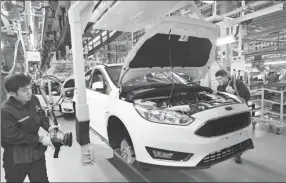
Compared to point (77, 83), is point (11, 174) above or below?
below

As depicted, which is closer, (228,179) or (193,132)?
(193,132)

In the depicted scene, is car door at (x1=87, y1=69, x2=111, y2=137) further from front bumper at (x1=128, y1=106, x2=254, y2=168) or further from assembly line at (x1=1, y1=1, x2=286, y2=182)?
front bumper at (x1=128, y1=106, x2=254, y2=168)

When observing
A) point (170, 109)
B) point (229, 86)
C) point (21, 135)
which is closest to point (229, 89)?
point (229, 86)

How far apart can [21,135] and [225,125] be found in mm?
1781

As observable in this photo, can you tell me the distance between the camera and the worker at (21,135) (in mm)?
1303

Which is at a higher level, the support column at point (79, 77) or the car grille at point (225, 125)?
the support column at point (79, 77)

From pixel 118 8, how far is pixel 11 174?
1434mm

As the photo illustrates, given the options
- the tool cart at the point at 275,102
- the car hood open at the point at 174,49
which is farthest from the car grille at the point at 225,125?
A: the tool cart at the point at 275,102

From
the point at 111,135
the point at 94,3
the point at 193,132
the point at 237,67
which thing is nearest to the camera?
the point at 94,3

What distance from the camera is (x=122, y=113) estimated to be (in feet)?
6.54

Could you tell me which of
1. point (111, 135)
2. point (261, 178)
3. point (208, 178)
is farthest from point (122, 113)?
point (261, 178)

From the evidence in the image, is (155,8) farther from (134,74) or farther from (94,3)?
(134,74)

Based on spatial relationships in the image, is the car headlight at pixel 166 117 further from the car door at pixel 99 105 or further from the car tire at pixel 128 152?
the car door at pixel 99 105

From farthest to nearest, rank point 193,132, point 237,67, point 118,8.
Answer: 1. point 237,67
2. point 193,132
3. point 118,8
